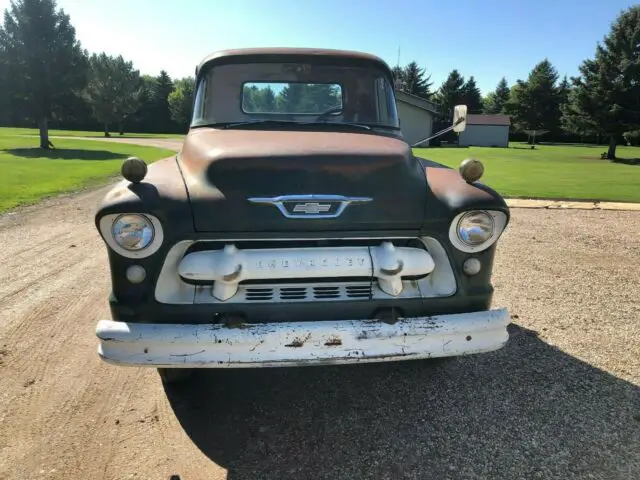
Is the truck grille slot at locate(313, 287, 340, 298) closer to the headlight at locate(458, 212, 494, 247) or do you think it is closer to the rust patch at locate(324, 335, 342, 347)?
the rust patch at locate(324, 335, 342, 347)

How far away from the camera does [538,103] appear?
61.4 metres

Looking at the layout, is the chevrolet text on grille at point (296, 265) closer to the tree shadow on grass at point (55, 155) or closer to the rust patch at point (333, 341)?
the rust patch at point (333, 341)

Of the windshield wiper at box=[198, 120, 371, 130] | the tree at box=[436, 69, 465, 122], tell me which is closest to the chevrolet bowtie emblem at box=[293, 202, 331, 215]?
the windshield wiper at box=[198, 120, 371, 130]

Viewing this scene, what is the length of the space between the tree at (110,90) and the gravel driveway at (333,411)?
5557cm

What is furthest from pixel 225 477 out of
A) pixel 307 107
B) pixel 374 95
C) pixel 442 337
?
pixel 374 95

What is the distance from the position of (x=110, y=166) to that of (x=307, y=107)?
1727 cm

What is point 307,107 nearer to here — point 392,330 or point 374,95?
point 374,95

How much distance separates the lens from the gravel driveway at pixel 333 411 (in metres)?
2.66

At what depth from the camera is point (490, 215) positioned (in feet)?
9.62

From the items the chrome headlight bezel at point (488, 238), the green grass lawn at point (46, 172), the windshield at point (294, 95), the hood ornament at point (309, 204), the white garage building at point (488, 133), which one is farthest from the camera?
the white garage building at point (488, 133)

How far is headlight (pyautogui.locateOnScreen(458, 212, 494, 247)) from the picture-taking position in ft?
9.53

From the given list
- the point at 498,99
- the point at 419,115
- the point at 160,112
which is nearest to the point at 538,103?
the point at 498,99

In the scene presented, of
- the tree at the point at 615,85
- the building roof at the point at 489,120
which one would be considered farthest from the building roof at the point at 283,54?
the building roof at the point at 489,120

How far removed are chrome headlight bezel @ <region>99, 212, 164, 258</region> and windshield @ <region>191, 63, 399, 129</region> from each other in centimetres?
154
